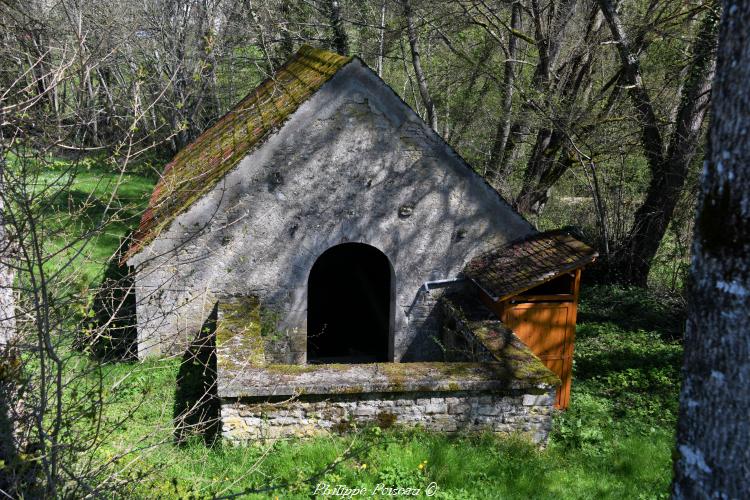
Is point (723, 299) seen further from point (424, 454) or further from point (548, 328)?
point (548, 328)

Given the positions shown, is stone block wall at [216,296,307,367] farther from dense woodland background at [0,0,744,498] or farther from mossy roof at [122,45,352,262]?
mossy roof at [122,45,352,262]

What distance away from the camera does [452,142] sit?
17.3 metres

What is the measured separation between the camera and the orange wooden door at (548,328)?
830cm

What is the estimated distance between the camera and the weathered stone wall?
8.13 meters

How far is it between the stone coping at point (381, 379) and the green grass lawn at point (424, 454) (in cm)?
51

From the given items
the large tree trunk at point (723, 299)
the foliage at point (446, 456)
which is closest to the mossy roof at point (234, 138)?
the foliage at point (446, 456)

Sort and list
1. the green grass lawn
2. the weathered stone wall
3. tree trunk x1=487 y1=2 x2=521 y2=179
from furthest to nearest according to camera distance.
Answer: tree trunk x1=487 y1=2 x2=521 y2=179 → the weathered stone wall → the green grass lawn

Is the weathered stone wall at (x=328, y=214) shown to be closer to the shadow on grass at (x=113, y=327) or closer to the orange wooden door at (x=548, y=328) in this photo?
the shadow on grass at (x=113, y=327)

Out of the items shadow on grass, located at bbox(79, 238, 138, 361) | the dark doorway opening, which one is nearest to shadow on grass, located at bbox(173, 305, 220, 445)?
shadow on grass, located at bbox(79, 238, 138, 361)

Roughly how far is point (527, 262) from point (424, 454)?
126 inches

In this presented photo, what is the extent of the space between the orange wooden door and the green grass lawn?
2.15 ft

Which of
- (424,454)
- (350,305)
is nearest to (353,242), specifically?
(424,454)

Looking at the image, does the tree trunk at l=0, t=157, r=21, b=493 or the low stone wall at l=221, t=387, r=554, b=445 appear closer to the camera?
the tree trunk at l=0, t=157, r=21, b=493

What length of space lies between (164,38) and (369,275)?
1008 centimetres
